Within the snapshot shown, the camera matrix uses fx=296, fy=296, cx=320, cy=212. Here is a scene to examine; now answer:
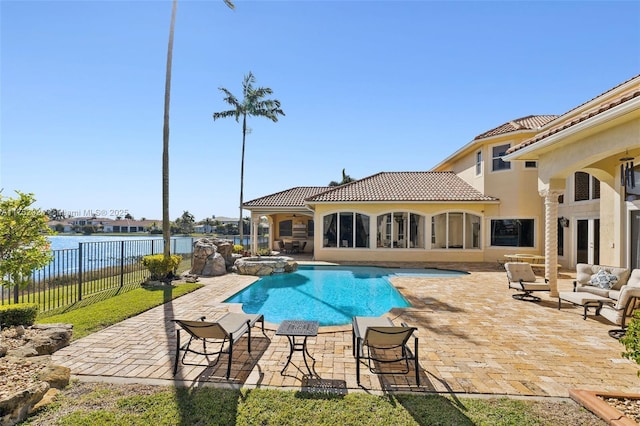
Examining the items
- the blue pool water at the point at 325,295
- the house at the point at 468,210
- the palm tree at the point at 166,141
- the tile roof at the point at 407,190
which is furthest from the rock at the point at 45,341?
the house at the point at 468,210

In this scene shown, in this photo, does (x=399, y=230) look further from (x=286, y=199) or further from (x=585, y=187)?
(x=585, y=187)

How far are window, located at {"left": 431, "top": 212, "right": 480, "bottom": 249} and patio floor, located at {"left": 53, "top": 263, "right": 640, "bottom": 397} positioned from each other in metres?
10.4

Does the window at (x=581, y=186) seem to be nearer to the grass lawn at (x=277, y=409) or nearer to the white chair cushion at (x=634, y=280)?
the white chair cushion at (x=634, y=280)

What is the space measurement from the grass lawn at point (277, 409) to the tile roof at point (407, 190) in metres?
14.5

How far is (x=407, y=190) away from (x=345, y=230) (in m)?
4.90

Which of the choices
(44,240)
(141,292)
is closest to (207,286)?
(141,292)

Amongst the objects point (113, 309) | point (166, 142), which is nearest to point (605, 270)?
point (113, 309)

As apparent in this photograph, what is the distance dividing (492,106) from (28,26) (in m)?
22.1

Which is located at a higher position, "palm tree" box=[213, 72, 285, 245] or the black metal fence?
"palm tree" box=[213, 72, 285, 245]

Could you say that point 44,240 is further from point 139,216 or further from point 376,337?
point 139,216

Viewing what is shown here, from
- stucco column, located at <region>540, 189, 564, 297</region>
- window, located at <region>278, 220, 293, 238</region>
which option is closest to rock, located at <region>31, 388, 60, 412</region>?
stucco column, located at <region>540, 189, 564, 297</region>

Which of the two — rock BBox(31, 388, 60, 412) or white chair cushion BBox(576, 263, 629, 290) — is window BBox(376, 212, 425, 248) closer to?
white chair cushion BBox(576, 263, 629, 290)

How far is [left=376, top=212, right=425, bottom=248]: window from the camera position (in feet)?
60.6

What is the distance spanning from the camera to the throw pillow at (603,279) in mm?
8289
